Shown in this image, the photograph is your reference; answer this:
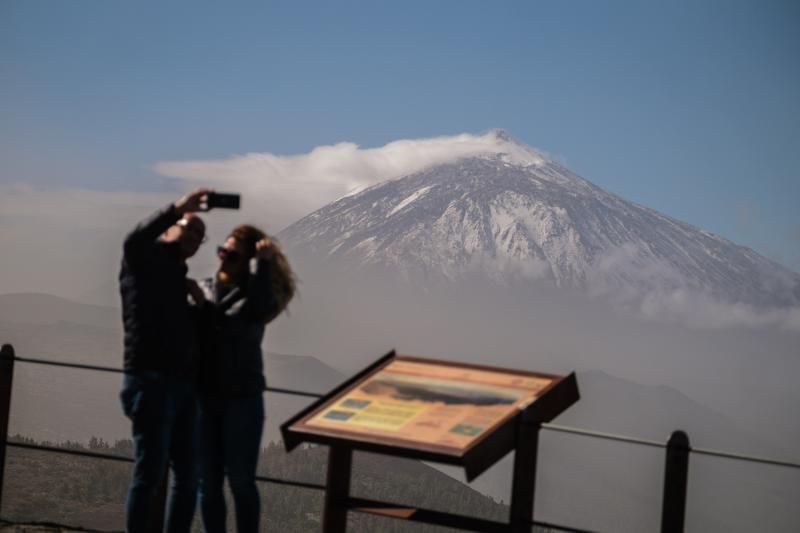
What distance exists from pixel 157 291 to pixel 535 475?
6.56ft

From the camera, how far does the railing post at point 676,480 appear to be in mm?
5656

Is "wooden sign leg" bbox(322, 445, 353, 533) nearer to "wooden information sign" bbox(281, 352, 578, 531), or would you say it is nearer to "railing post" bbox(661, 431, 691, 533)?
"wooden information sign" bbox(281, 352, 578, 531)

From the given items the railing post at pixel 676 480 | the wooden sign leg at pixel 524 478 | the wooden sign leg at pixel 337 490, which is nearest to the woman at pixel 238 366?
the wooden sign leg at pixel 337 490

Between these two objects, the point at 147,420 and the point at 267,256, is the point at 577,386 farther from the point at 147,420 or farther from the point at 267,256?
the point at 147,420

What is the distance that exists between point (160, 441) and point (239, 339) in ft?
1.89

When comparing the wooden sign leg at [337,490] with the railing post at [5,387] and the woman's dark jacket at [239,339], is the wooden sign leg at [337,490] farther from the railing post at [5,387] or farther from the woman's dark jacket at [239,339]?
the railing post at [5,387]

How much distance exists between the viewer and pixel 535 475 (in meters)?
5.52

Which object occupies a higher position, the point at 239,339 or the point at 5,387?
the point at 239,339

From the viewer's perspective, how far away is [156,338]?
5.12 meters

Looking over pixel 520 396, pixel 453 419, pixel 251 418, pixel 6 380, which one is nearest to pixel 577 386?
pixel 520 396

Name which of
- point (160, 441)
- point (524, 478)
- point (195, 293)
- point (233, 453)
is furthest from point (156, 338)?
point (524, 478)

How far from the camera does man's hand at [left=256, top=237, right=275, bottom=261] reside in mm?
5191

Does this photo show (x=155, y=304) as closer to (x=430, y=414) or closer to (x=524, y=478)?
(x=430, y=414)

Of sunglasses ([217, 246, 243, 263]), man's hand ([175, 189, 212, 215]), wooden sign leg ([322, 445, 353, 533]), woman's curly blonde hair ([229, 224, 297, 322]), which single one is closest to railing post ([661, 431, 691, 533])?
wooden sign leg ([322, 445, 353, 533])
